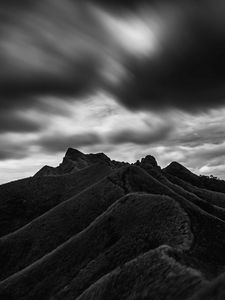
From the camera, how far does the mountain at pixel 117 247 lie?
27441mm


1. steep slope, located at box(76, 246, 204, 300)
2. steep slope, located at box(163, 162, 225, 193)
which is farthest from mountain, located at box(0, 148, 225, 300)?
steep slope, located at box(163, 162, 225, 193)

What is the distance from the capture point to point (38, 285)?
4797 cm

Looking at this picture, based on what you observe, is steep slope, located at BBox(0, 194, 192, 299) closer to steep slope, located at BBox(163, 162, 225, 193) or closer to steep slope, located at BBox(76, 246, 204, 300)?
steep slope, located at BBox(76, 246, 204, 300)

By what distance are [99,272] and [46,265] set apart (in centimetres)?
1354

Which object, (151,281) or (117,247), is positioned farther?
(117,247)

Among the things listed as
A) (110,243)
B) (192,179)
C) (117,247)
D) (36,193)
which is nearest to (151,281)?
(117,247)

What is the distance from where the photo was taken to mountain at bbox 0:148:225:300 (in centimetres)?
2744

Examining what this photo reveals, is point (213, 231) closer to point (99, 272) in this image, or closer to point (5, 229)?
point (99, 272)

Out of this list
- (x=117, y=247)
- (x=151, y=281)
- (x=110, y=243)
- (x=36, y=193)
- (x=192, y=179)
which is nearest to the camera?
(x=151, y=281)

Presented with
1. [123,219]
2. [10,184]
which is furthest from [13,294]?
[10,184]

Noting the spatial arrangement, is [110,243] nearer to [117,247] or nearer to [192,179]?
[117,247]

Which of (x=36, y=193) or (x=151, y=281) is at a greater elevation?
(x=36, y=193)

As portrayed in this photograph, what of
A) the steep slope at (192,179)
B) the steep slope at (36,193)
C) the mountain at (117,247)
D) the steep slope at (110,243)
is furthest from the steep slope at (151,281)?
the steep slope at (192,179)

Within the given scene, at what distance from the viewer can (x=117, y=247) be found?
46.1m
